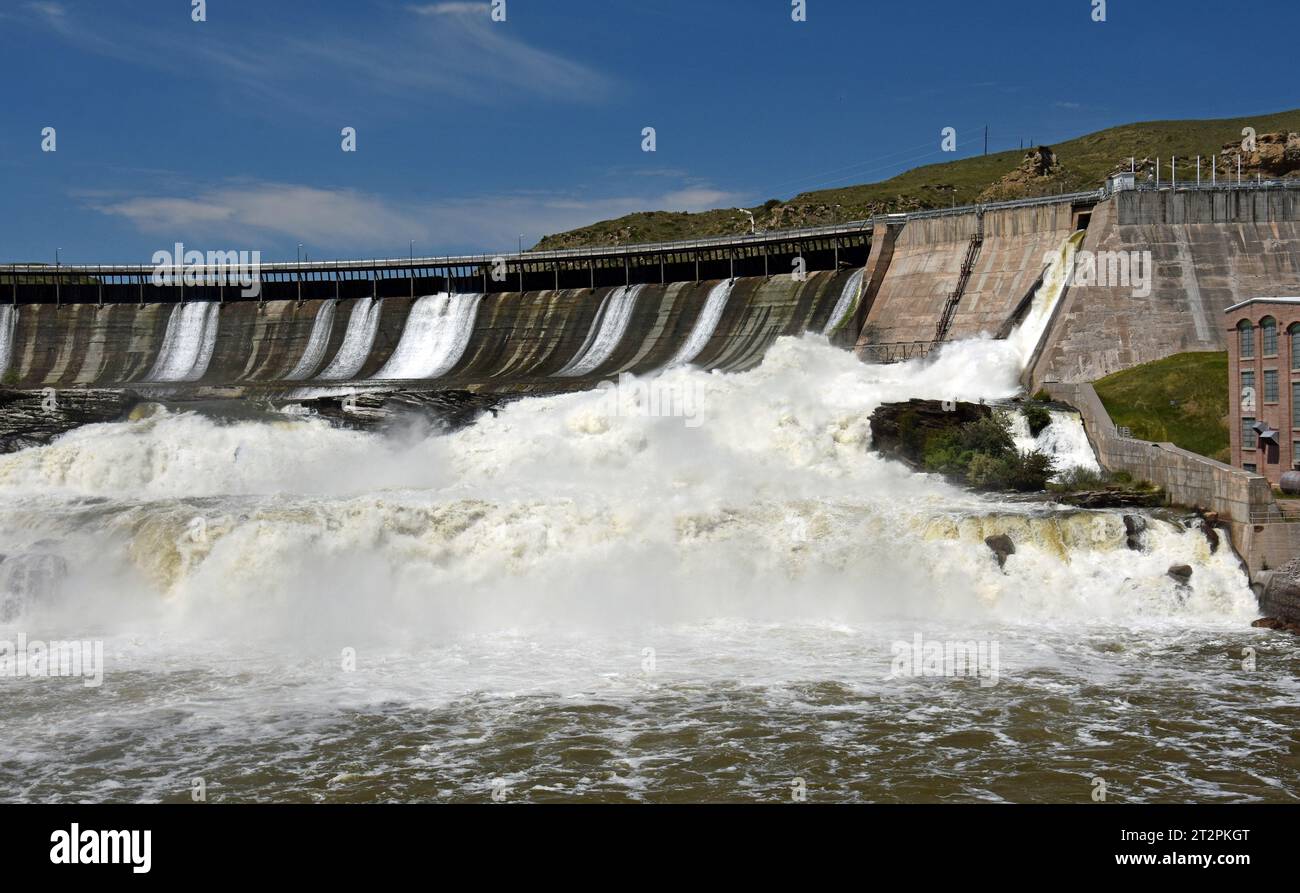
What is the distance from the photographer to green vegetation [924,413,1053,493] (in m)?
32.2

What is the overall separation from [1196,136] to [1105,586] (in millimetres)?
117119

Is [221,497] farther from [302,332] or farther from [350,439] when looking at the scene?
[302,332]

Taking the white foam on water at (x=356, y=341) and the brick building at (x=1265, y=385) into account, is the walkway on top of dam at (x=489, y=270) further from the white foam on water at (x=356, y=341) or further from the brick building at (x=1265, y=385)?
the brick building at (x=1265, y=385)

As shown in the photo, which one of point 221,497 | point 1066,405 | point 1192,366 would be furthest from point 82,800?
point 1192,366

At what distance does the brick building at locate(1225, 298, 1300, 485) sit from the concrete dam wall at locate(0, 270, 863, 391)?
21.0 metres

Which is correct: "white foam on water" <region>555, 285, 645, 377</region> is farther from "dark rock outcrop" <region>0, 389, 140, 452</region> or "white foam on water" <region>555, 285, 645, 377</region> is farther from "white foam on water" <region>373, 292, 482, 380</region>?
"dark rock outcrop" <region>0, 389, 140, 452</region>

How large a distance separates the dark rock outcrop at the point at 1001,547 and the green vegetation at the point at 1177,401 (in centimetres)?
863

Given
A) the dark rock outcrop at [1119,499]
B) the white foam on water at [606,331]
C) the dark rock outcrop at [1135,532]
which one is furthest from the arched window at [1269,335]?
the white foam on water at [606,331]

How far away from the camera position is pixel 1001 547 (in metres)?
27.2

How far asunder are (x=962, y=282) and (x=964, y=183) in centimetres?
7847

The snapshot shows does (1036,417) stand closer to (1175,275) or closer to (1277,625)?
(1277,625)

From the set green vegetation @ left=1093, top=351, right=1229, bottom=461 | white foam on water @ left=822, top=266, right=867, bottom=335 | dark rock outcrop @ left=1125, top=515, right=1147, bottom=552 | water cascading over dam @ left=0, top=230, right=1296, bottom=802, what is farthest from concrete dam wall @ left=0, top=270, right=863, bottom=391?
dark rock outcrop @ left=1125, top=515, right=1147, bottom=552

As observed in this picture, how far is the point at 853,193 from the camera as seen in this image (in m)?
121
